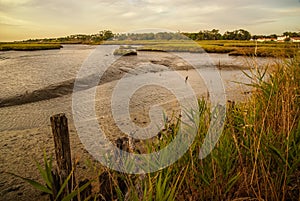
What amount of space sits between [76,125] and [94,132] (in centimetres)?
83

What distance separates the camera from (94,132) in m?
5.94

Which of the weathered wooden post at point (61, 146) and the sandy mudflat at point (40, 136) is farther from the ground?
the weathered wooden post at point (61, 146)

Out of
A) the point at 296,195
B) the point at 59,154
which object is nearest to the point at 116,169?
the point at 59,154

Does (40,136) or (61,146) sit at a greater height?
(61,146)

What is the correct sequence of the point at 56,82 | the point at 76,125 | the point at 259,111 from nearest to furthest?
the point at 259,111
the point at 76,125
the point at 56,82

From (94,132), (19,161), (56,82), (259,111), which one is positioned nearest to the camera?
(259,111)

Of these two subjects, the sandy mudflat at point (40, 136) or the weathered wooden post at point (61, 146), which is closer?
the weathered wooden post at point (61, 146)

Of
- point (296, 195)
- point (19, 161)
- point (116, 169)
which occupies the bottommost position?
point (19, 161)

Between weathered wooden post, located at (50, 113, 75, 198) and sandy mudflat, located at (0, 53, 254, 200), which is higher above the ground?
weathered wooden post, located at (50, 113, 75, 198)

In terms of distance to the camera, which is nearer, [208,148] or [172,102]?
[208,148]

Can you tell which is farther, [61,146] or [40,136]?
[40,136]

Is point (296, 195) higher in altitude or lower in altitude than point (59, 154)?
lower

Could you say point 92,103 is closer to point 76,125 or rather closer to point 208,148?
point 76,125

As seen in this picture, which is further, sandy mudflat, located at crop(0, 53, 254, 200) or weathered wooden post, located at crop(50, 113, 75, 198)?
sandy mudflat, located at crop(0, 53, 254, 200)
